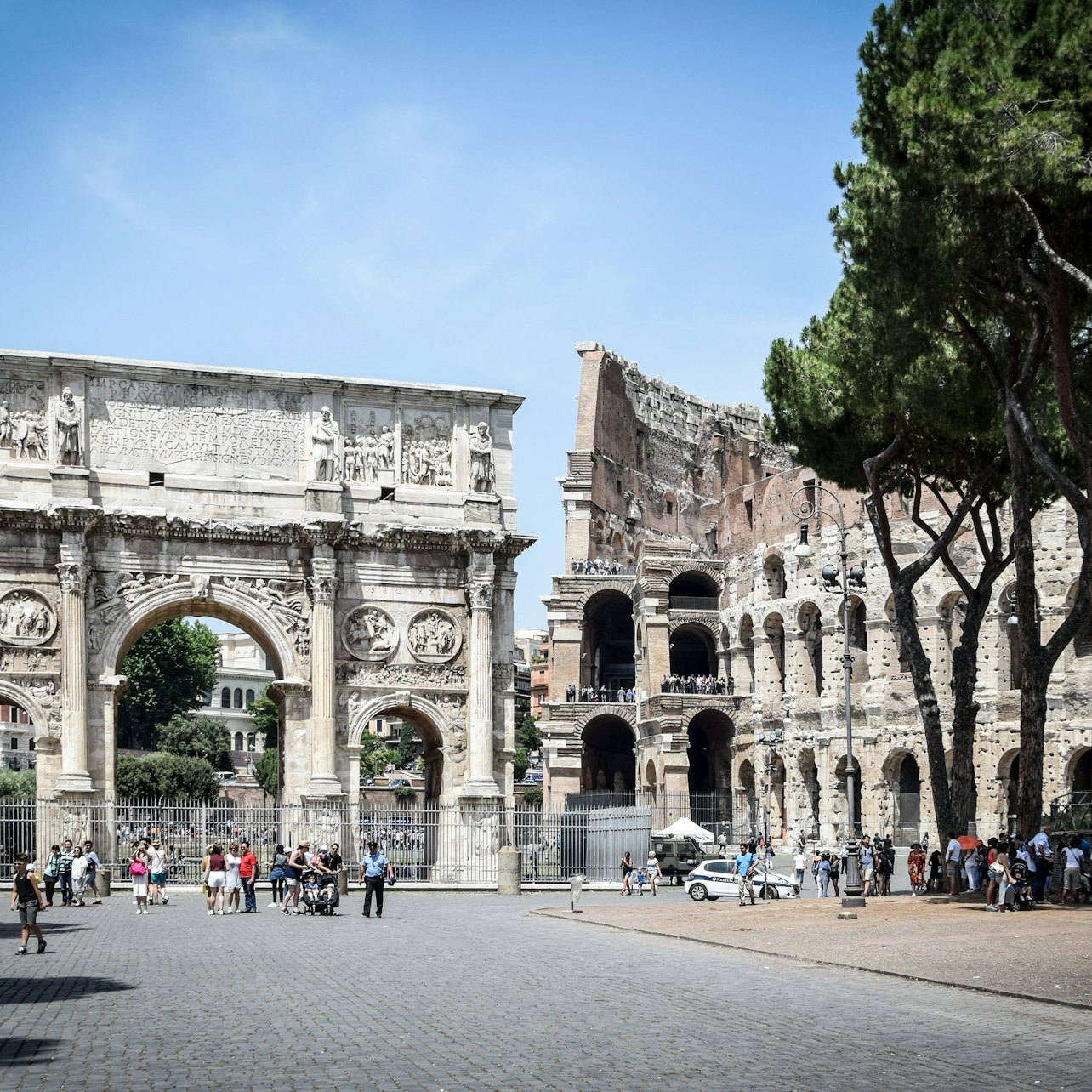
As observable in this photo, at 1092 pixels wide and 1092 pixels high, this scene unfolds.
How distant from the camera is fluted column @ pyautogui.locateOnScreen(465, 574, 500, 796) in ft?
113

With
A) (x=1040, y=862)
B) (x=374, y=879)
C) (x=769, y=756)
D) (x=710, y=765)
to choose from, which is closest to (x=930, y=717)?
(x=1040, y=862)

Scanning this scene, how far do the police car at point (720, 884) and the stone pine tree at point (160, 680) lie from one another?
5029cm

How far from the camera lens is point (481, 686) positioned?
1372 inches

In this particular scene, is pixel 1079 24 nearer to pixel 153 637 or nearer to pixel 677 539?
pixel 677 539

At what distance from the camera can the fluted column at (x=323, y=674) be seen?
33.8 m

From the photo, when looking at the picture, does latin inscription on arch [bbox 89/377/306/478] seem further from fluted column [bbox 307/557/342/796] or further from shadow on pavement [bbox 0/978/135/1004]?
shadow on pavement [bbox 0/978/135/1004]

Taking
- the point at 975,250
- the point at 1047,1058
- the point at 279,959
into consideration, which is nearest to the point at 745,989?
the point at 1047,1058

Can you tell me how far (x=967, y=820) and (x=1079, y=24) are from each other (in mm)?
12488

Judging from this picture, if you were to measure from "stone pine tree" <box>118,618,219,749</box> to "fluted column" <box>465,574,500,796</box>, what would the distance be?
4673 centimetres

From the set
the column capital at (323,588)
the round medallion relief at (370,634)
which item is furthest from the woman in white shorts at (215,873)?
the round medallion relief at (370,634)

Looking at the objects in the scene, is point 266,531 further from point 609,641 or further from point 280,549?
point 609,641

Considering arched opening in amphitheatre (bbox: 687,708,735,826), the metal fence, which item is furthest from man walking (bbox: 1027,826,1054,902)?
arched opening in amphitheatre (bbox: 687,708,735,826)

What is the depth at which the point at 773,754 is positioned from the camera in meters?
56.2

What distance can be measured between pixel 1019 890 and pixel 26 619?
20.1m
